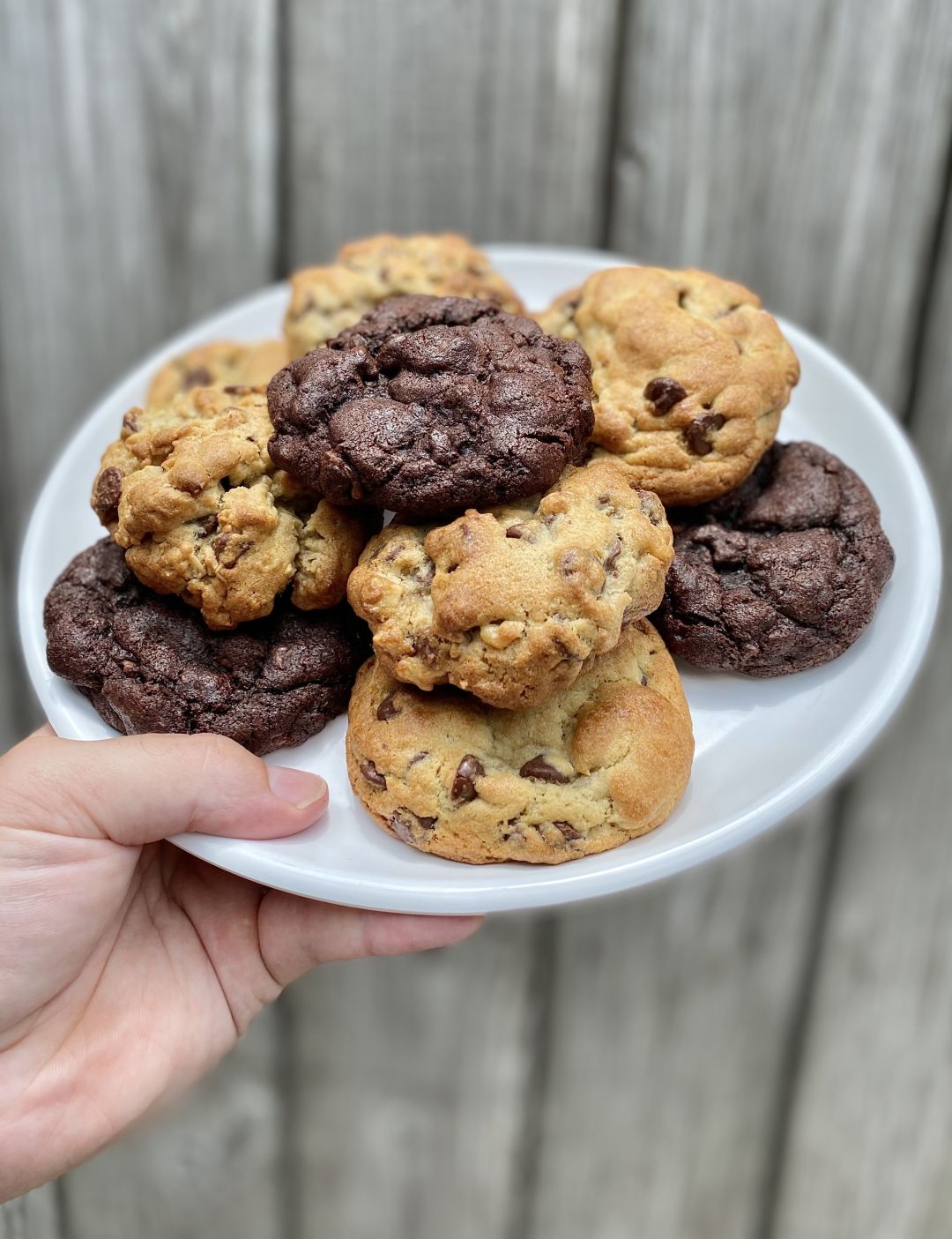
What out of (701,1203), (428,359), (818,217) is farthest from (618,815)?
(701,1203)

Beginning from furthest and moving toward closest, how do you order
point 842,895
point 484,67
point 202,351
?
point 842,895 → point 484,67 → point 202,351

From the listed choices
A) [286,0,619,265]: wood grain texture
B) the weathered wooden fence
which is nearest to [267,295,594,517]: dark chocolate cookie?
the weathered wooden fence

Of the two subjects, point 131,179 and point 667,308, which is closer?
point 667,308

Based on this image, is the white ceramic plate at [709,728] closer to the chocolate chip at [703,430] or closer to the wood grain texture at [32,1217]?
the chocolate chip at [703,430]

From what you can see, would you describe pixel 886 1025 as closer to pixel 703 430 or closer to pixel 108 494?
pixel 703 430

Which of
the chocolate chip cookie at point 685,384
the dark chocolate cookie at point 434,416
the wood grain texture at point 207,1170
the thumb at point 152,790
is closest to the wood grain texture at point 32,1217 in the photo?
the wood grain texture at point 207,1170

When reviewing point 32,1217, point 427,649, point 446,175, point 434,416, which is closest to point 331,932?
point 427,649

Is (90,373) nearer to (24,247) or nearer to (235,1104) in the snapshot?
(24,247)
